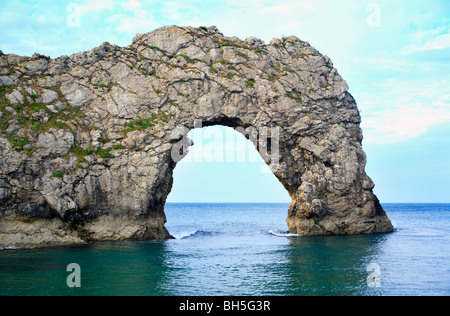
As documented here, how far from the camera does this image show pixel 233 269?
25.0 meters

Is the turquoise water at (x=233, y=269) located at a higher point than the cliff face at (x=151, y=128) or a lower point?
lower

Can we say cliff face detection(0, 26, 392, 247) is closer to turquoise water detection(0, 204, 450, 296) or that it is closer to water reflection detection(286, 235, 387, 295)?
turquoise water detection(0, 204, 450, 296)

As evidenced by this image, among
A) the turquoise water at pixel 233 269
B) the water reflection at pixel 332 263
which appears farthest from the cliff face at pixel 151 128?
the water reflection at pixel 332 263

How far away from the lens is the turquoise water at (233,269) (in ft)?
65.9

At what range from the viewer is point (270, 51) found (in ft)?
145

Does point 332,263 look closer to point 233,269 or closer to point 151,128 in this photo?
point 233,269

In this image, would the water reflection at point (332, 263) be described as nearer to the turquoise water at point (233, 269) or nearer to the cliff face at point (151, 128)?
the turquoise water at point (233, 269)

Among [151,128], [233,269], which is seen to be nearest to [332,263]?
[233,269]

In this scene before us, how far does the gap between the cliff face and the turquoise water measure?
415 centimetres

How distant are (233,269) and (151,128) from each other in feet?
62.4

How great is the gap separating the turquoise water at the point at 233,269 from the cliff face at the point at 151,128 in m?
4.15

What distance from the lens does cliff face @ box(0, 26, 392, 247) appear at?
33719 mm

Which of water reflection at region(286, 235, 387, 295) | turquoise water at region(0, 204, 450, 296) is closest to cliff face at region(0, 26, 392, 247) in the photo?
turquoise water at region(0, 204, 450, 296)
